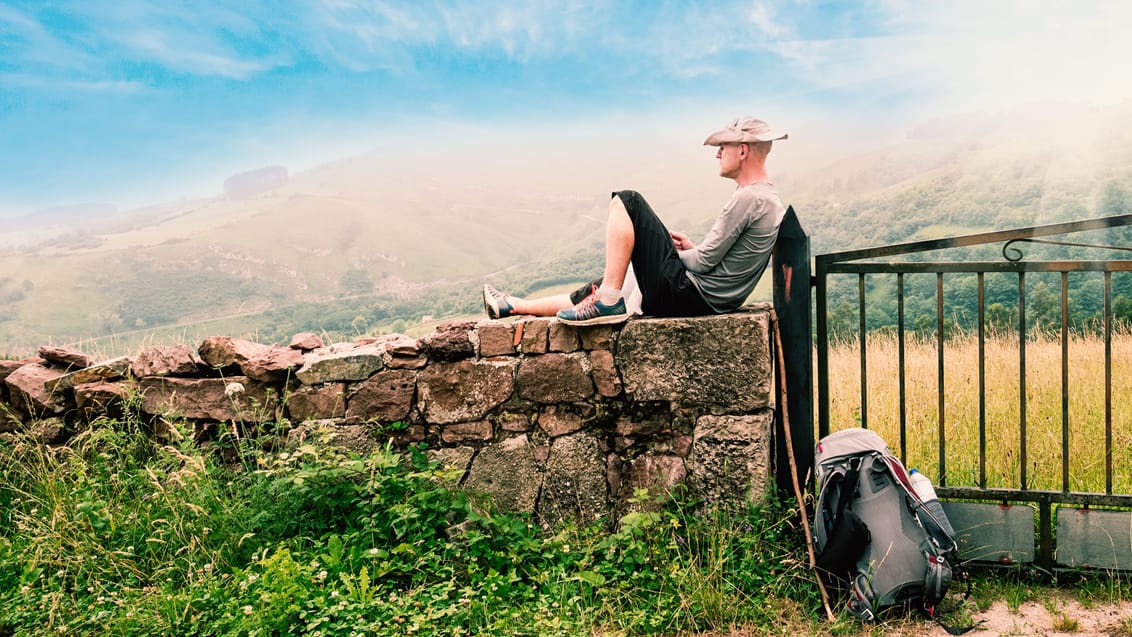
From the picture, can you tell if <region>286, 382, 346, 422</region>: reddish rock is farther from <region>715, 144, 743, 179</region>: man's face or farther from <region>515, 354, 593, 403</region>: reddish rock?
<region>715, 144, 743, 179</region>: man's face

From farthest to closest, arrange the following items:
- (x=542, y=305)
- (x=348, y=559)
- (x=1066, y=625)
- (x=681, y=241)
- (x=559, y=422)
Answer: (x=681, y=241) < (x=542, y=305) < (x=559, y=422) < (x=348, y=559) < (x=1066, y=625)

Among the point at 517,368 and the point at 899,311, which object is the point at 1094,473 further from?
the point at 517,368

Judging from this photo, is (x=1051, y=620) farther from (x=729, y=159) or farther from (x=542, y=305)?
(x=542, y=305)

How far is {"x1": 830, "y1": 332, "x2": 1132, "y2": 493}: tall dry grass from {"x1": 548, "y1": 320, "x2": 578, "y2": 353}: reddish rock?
213 cm

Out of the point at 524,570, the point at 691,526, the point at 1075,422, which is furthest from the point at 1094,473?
the point at 524,570

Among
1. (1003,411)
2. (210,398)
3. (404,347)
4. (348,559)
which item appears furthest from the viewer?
(1003,411)

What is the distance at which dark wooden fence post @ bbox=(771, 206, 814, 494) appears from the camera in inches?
157

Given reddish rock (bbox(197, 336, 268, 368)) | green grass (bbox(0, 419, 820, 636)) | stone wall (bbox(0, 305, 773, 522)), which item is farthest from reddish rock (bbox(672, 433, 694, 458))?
reddish rock (bbox(197, 336, 268, 368))

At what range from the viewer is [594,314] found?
391 cm

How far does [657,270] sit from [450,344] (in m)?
1.21

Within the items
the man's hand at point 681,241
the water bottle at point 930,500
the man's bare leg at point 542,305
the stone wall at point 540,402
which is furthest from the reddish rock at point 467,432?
the water bottle at point 930,500

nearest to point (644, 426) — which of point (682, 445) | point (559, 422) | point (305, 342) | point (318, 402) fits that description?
point (682, 445)

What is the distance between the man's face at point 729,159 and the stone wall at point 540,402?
744 mm

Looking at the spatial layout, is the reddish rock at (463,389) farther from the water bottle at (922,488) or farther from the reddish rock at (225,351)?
the water bottle at (922,488)
